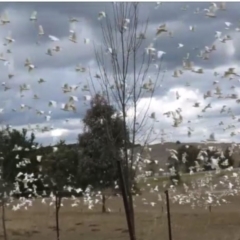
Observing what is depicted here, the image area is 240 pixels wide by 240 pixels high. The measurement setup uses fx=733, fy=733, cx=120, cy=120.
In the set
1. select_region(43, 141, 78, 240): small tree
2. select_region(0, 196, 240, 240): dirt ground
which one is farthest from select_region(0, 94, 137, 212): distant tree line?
select_region(0, 196, 240, 240): dirt ground

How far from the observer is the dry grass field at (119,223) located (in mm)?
7105

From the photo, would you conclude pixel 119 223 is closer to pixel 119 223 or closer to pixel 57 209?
pixel 119 223

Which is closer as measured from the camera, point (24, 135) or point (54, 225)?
point (24, 135)

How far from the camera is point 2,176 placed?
684 cm

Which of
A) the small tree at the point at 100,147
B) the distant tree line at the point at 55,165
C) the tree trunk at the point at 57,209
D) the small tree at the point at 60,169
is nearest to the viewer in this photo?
the small tree at the point at 100,147

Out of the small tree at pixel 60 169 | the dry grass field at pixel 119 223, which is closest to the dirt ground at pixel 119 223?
the dry grass field at pixel 119 223

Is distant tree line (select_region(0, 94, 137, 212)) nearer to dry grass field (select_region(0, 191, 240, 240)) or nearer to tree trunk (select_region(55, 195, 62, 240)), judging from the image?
tree trunk (select_region(55, 195, 62, 240))

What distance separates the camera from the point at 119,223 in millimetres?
7090

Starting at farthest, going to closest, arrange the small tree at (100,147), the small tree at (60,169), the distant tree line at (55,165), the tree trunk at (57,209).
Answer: the tree trunk at (57,209) → the small tree at (60,169) → the distant tree line at (55,165) → the small tree at (100,147)

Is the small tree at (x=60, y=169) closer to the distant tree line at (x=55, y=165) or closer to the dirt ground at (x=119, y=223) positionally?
the distant tree line at (x=55, y=165)

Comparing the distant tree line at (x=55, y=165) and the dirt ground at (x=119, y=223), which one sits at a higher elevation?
the distant tree line at (x=55, y=165)

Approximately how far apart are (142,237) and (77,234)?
0.70 meters

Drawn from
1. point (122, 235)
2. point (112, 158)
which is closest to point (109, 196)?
point (122, 235)

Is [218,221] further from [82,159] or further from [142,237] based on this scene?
[82,159]
